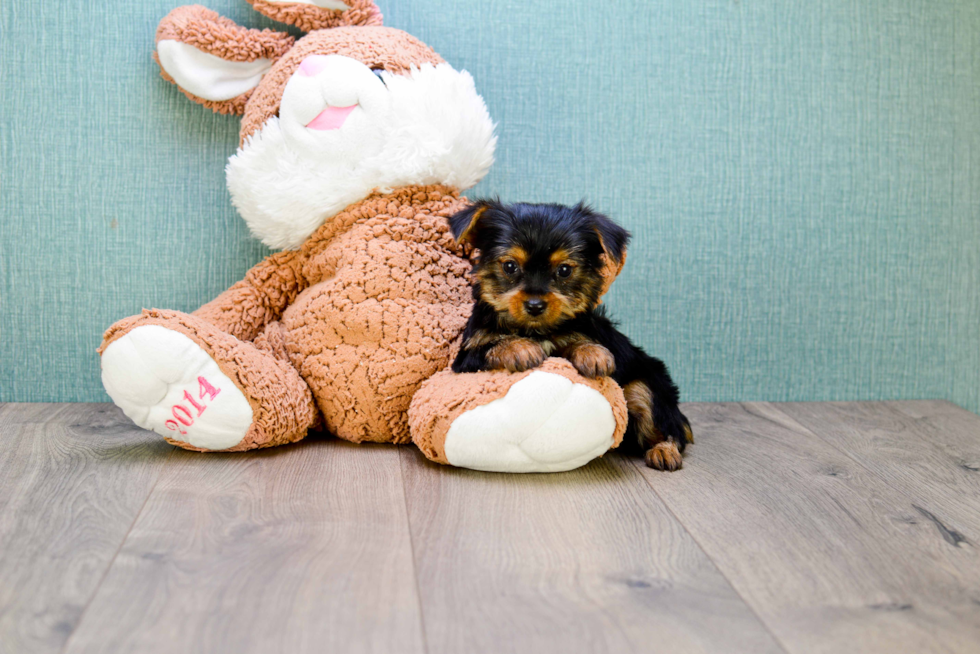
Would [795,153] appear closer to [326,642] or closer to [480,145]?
[480,145]

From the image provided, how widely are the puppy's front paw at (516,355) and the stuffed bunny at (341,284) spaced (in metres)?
0.02

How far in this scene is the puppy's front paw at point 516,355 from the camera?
5.57 feet

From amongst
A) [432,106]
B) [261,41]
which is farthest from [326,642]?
[261,41]

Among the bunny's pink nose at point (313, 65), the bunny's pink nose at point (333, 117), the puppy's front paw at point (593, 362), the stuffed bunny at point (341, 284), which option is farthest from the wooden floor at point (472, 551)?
the bunny's pink nose at point (313, 65)

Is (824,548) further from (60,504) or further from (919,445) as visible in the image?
(60,504)

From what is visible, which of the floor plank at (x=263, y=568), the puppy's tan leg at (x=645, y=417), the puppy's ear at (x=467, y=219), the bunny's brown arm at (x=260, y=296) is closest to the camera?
the floor plank at (x=263, y=568)

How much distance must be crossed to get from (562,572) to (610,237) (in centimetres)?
76

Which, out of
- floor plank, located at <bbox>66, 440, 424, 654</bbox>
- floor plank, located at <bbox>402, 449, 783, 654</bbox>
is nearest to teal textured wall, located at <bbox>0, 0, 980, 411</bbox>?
floor plank, located at <bbox>66, 440, 424, 654</bbox>

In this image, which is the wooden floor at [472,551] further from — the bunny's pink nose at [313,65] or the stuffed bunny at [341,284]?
the bunny's pink nose at [313,65]

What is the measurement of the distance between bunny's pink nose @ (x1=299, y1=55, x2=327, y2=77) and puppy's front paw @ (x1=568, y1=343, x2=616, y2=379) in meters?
0.93

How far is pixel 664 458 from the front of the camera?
187 cm

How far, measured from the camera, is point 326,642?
3.58 feet

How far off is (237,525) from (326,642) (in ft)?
1.46

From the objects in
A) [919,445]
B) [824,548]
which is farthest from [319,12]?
[919,445]
